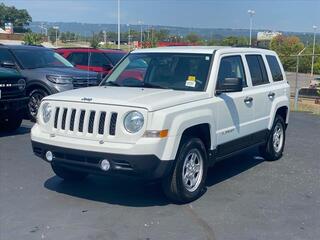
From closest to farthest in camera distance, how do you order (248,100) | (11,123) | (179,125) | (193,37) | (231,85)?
(179,125)
(231,85)
(248,100)
(11,123)
(193,37)

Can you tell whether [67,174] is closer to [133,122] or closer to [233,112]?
[133,122]

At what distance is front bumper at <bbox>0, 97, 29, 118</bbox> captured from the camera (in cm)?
958

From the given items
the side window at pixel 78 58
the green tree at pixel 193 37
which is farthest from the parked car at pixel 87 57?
the green tree at pixel 193 37

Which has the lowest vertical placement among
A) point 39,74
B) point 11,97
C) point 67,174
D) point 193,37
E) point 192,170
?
point 67,174

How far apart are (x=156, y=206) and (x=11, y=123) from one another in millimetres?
5496

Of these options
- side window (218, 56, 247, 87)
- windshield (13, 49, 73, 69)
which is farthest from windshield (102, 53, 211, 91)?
windshield (13, 49, 73, 69)

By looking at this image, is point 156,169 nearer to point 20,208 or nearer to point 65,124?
point 65,124

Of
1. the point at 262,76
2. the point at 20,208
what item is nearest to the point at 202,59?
the point at 262,76

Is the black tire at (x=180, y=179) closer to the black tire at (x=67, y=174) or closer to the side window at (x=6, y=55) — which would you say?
the black tire at (x=67, y=174)

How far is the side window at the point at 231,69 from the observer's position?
667 cm

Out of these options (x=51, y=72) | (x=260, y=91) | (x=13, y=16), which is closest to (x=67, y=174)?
(x=260, y=91)

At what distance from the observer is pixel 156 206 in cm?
580

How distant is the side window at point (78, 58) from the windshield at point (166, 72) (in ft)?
29.9

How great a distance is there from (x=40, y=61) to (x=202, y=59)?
6846mm
